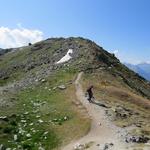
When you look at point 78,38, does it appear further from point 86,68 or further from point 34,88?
point 34,88

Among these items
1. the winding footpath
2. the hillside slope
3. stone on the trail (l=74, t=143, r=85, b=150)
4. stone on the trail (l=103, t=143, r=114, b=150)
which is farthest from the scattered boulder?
stone on the trail (l=74, t=143, r=85, b=150)

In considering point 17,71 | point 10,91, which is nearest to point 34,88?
point 10,91

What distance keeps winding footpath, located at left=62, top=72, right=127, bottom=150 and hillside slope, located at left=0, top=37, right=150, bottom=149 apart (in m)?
1.11

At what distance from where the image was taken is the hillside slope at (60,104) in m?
49.5

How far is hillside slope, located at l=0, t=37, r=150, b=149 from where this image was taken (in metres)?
49.5

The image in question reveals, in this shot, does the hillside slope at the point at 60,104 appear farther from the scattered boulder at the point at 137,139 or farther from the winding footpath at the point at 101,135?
the scattered boulder at the point at 137,139

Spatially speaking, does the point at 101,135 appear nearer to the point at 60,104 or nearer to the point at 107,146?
the point at 107,146

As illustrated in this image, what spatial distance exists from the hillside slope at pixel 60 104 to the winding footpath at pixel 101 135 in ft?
3.63

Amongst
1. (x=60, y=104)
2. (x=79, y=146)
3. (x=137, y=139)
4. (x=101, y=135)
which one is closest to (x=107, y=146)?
(x=79, y=146)

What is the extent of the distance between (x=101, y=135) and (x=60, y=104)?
20225mm

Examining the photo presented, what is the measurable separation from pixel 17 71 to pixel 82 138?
88170 millimetres

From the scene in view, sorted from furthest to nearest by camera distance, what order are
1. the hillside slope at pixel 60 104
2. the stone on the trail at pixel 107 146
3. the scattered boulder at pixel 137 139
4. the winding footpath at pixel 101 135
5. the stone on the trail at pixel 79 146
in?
1. the hillside slope at pixel 60 104
2. the scattered boulder at pixel 137 139
3. the stone on the trail at pixel 79 146
4. the winding footpath at pixel 101 135
5. the stone on the trail at pixel 107 146

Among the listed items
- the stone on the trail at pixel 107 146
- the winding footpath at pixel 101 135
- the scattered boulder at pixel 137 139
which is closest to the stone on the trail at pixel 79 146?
the winding footpath at pixel 101 135

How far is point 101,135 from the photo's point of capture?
4688 centimetres
